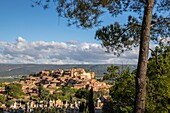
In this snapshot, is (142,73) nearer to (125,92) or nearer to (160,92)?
(160,92)

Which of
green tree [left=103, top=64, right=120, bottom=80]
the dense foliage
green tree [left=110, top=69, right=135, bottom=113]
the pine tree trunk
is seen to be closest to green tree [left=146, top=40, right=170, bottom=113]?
the dense foliage

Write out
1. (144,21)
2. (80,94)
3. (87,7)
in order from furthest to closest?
1. (80,94)
2. (87,7)
3. (144,21)

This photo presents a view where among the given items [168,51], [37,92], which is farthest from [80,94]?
[168,51]

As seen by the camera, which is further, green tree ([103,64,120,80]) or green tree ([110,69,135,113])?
green tree ([103,64,120,80])

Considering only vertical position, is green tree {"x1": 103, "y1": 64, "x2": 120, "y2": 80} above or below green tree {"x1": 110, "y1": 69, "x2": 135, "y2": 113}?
above

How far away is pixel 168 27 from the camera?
9805 millimetres

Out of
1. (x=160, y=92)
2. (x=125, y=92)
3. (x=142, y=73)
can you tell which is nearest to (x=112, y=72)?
(x=125, y=92)

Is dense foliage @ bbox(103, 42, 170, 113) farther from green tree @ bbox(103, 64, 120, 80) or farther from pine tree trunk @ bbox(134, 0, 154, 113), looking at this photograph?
pine tree trunk @ bbox(134, 0, 154, 113)

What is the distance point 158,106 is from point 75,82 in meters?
113

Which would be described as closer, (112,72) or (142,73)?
(142,73)

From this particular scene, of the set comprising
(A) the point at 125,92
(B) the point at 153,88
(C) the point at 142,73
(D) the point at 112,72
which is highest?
(C) the point at 142,73

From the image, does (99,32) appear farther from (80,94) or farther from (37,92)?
(37,92)

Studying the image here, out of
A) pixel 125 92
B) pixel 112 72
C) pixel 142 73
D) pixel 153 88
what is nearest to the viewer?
pixel 142 73

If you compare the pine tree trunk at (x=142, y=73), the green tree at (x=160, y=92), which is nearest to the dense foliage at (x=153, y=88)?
the green tree at (x=160, y=92)
